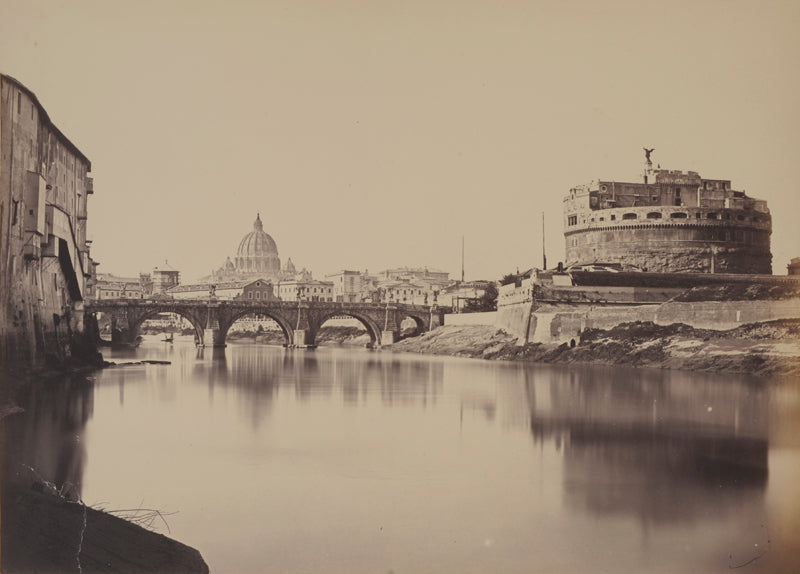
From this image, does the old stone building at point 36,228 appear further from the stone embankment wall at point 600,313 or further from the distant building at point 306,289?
the distant building at point 306,289

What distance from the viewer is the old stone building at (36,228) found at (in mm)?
19109

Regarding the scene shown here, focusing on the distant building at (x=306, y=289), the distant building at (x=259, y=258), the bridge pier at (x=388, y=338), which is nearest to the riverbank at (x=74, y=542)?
the bridge pier at (x=388, y=338)

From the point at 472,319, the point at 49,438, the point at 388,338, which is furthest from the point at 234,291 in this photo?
the point at 49,438

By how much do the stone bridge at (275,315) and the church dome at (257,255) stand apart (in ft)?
275

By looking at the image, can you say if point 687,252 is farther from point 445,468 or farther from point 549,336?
point 445,468

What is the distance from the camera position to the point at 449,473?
51.2 feet

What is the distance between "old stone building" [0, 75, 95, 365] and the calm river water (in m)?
2.23

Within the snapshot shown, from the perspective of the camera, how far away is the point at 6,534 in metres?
9.96

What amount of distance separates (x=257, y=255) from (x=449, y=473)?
492 feet

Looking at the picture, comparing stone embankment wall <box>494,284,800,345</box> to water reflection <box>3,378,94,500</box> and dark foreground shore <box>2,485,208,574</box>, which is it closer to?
water reflection <box>3,378,94,500</box>

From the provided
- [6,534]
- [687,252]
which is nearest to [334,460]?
[6,534]

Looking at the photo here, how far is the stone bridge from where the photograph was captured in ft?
224

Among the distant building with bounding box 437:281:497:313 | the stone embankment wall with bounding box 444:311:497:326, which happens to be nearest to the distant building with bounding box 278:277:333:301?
A: the distant building with bounding box 437:281:497:313

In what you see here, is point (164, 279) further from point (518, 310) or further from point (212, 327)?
point (518, 310)
